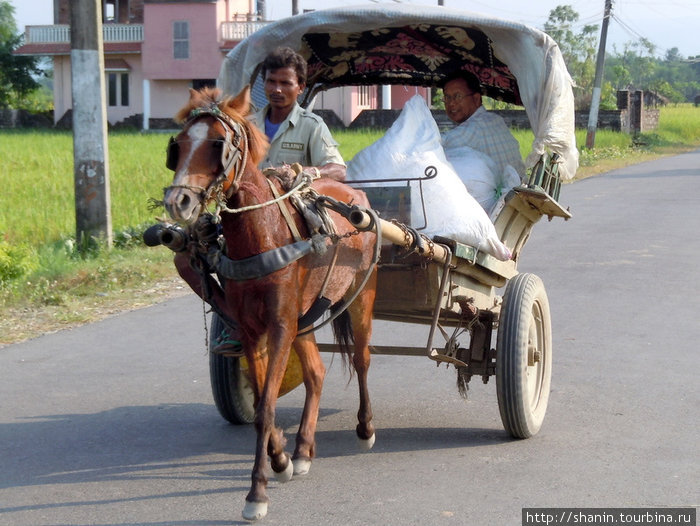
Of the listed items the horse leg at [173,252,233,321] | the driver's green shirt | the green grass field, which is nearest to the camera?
the horse leg at [173,252,233,321]

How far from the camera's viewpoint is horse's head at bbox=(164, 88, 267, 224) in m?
3.94

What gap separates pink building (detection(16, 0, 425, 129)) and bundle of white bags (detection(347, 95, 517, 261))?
1582 inches

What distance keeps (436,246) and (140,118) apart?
45075 millimetres

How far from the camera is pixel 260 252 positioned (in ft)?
14.6

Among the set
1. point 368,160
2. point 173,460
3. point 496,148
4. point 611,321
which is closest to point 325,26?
point 368,160

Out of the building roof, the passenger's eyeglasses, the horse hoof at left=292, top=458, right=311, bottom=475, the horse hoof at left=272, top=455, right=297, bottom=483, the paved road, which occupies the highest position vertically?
the building roof

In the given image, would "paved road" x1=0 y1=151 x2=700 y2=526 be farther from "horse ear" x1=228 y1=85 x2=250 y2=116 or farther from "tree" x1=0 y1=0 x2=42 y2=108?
"tree" x1=0 y1=0 x2=42 y2=108

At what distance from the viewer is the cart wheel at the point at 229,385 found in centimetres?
580

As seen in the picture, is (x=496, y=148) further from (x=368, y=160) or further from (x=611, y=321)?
(x=611, y=321)

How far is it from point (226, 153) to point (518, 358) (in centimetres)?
213

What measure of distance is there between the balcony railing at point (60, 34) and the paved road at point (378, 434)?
41660mm

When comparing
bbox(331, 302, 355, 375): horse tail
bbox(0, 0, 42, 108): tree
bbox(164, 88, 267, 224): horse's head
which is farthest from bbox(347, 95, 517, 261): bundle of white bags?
bbox(0, 0, 42, 108): tree

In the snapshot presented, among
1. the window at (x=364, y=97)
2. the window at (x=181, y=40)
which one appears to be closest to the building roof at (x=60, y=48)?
the window at (x=181, y=40)

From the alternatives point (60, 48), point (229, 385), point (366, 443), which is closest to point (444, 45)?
point (229, 385)
